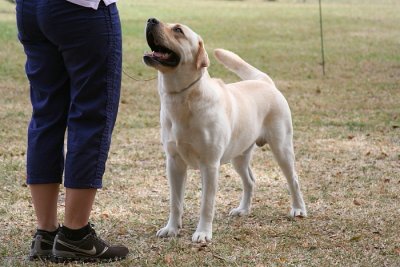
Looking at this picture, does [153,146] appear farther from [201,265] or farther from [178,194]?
[201,265]

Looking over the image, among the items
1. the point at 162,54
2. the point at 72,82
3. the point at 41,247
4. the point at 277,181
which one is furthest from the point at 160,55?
the point at 277,181

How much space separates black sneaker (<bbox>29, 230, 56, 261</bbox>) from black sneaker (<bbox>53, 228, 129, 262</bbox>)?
0.10 m

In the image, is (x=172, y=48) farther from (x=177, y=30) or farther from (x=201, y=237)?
(x=201, y=237)

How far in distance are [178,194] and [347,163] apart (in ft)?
8.79

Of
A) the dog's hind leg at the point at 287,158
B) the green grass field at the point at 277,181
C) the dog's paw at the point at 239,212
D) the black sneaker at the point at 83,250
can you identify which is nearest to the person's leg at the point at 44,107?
the black sneaker at the point at 83,250

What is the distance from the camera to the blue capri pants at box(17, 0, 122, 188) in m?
3.74

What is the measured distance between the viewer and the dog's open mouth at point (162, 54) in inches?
170

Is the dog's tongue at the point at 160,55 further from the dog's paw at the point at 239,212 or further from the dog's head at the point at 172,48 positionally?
the dog's paw at the point at 239,212

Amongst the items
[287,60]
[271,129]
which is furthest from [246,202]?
[287,60]

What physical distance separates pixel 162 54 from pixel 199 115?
0.40 metres

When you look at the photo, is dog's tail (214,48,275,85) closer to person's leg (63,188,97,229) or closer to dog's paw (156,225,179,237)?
dog's paw (156,225,179,237)

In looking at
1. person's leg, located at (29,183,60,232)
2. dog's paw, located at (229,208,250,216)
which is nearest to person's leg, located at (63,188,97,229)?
person's leg, located at (29,183,60,232)

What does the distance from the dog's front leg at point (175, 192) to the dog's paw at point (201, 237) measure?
0.62ft

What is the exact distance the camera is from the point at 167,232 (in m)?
4.74
